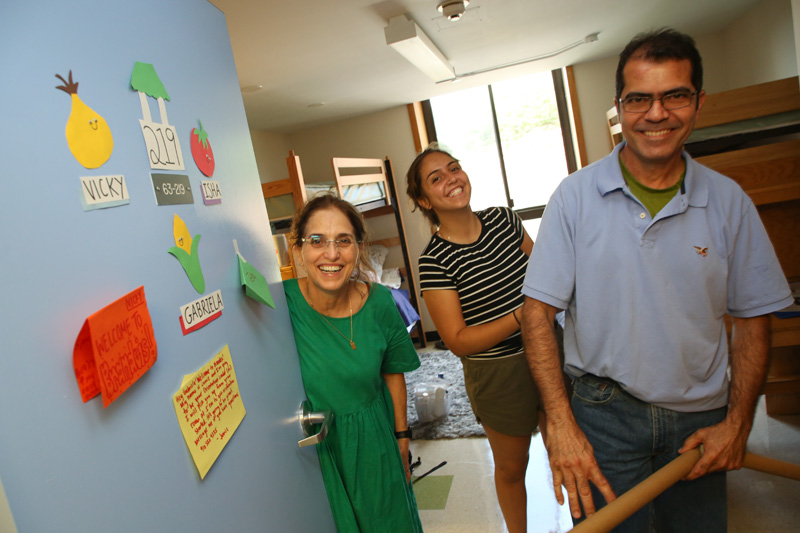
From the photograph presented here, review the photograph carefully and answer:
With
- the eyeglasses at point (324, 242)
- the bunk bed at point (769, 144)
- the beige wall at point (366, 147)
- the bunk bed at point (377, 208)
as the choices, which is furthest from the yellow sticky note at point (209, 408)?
the beige wall at point (366, 147)

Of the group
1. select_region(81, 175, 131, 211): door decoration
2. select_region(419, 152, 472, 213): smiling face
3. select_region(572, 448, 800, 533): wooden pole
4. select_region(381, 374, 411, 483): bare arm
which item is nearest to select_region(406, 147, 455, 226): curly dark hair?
select_region(419, 152, 472, 213): smiling face

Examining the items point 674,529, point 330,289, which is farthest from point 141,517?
point 674,529

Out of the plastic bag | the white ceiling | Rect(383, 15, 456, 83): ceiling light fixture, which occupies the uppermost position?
the white ceiling

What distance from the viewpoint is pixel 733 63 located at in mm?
4105

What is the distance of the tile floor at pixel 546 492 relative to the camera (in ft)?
6.59

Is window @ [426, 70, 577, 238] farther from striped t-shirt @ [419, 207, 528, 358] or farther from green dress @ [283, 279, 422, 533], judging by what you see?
green dress @ [283, 279, 422, 533]

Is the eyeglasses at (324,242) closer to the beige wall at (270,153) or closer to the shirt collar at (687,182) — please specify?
the shirt collar at (687,182)

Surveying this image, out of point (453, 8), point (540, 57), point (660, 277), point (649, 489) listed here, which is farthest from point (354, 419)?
point (540, 57)

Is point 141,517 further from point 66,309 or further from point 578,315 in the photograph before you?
point 578,315

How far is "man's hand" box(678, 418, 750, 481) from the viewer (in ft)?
3.45

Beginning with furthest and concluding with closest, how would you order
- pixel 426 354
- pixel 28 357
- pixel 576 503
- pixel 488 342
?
pixel 426 354
pixel 488 342
pixel 576 503
pixel 28 357

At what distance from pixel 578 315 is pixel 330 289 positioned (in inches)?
22.1

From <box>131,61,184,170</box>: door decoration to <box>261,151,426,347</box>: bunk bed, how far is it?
279 cm

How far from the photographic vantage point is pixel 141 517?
56 centimetres
